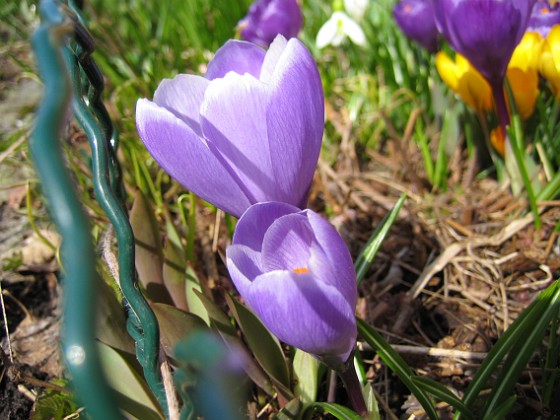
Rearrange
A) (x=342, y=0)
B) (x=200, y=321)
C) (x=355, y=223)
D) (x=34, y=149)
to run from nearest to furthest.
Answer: (x=34, y=149) → (x=200, y=321) → (x=355, y=223) → (x=342, y=0)

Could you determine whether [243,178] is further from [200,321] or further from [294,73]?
[200,321]

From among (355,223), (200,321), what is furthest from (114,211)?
(355,223)

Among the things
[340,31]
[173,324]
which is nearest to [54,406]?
[173,324]

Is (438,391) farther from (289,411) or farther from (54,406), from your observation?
(54,406)

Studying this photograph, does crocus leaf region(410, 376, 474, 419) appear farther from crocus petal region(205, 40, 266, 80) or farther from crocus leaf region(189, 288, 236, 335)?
crocus petal region(205, 40, 266, 80)

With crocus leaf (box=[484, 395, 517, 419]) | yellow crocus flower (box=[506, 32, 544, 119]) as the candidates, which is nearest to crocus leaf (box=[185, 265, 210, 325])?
crocus leaf (box=[484, 395, 517, 419])

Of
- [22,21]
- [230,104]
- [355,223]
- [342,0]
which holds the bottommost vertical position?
[355,223]

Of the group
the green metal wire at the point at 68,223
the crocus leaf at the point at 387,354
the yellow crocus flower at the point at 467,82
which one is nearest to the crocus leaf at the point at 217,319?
the crocus leaf at the point at 387,354

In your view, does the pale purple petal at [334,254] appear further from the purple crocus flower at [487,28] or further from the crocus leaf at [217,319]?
the purple crocus flower at [487,28]
